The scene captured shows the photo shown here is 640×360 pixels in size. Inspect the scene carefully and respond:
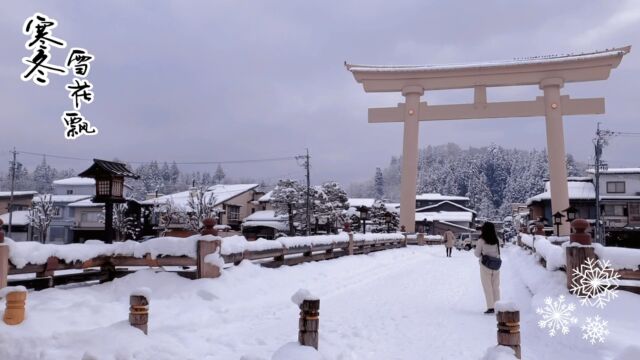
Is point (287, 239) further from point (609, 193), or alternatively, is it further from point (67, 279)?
point (609, 193)

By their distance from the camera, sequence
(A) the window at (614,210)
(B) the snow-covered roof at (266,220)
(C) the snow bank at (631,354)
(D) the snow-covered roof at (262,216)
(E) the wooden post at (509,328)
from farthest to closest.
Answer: (D) the snow-covered roof at (262,216) < (B) the snow-covered roof at (266,220) < (A) the window at (614,210) < (E) the wooden post at (509,328) < (C) the snow bank at (631,354)

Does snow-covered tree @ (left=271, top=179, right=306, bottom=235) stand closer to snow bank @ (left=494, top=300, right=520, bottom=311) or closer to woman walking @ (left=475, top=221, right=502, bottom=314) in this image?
woman walking @ (left=475, top=221, right=502, bottom=314)

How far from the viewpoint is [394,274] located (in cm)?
1623

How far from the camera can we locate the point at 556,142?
3167 cm

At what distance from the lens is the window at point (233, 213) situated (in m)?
52.3

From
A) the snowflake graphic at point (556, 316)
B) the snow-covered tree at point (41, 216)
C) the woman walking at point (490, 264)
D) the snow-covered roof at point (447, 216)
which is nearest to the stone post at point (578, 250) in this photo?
the snowflake graphic at point (556, 316)

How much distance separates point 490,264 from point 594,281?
5.51 ft

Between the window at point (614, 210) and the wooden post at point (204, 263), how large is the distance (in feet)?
143

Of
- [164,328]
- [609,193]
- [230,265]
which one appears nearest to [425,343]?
[164,328]

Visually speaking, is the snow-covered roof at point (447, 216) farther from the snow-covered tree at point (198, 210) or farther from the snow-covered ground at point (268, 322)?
the snow-covered ground at point (268, 322)

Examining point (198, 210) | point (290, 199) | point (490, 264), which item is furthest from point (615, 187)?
point (490, 264)

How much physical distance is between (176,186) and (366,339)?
352 feet

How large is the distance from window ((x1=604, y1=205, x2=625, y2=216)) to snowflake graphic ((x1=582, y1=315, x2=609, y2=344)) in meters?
43.3

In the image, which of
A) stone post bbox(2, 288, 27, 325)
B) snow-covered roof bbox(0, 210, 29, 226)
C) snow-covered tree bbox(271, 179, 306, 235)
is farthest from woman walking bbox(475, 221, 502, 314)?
snow-covered roof bbox(0, 210, 29, 226)
